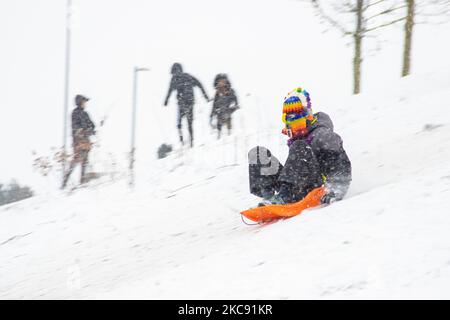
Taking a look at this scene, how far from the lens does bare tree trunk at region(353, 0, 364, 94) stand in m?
11.0

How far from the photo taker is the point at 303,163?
4297 mm

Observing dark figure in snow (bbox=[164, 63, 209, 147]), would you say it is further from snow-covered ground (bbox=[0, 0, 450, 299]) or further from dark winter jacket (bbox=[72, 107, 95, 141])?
dark winter jacket (bbox=[72, 107, 95, 141])

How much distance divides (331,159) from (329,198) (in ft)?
1.37

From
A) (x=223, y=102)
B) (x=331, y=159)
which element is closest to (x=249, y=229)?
(x=331, y=159)

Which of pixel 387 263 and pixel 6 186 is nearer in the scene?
pixel 387 263

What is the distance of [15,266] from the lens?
5.20m

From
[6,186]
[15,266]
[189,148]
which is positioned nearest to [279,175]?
[15,266]

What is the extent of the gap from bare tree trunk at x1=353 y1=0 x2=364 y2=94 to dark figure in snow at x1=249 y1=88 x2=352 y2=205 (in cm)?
689

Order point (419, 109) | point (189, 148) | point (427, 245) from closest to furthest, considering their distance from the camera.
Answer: point (427, 245), point (419, 109), point (189, 148)

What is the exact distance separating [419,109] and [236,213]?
3.44 metres

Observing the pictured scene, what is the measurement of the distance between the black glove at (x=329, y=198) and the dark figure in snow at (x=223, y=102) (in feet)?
19.3

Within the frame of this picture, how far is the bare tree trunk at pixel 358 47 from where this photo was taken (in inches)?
434
